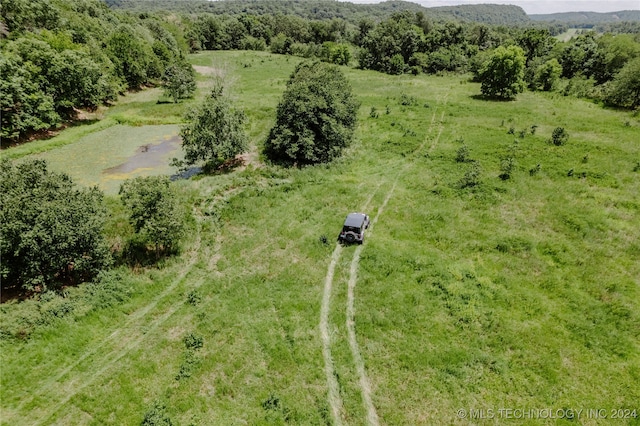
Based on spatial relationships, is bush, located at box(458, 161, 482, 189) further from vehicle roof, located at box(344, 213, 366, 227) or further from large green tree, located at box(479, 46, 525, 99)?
large green tree, located at box(479, 46, 525, 99)

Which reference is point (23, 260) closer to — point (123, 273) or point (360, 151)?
point (123, 273)

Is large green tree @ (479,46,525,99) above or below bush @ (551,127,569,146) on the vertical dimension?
above

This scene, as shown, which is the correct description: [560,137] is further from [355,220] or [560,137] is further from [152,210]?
[152,210]

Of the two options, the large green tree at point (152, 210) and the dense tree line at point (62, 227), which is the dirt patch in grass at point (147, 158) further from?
the large green tree at point (152, 210)

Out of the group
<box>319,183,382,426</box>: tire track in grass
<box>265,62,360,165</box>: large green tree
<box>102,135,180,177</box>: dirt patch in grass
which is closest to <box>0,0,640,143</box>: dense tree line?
<box>102,135,180,177</box>: dirt patch in grass

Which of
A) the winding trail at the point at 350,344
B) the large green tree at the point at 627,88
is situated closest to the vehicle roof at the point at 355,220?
the winding trail at the point at 350,344
